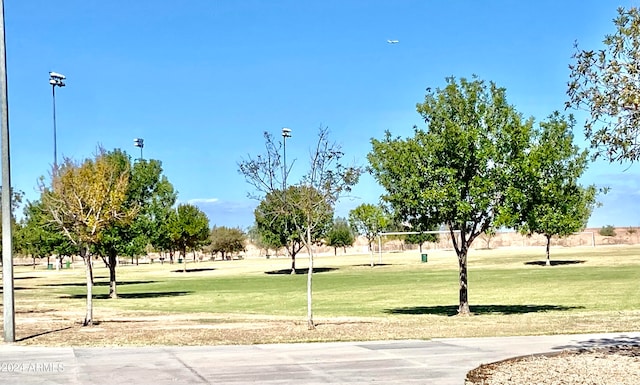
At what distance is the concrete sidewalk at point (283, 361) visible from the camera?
1147cm

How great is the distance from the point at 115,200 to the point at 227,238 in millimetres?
125613

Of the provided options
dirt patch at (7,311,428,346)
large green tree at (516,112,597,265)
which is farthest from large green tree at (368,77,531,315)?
dirt patch at (7,311,428,346)

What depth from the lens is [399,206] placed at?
903 inches

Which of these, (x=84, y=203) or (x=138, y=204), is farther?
(x=138, y=204)

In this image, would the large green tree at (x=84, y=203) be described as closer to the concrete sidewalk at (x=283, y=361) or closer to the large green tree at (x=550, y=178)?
the concrete sidewalk at (x=283, y=361)

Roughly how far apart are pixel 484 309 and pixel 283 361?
15.9m

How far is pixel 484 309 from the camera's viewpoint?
1088 inches

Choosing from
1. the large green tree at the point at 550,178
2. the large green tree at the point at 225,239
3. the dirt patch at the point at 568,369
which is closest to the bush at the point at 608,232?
the large green tree at the point at 225,239

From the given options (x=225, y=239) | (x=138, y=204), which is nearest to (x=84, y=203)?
(x=138, y=204)

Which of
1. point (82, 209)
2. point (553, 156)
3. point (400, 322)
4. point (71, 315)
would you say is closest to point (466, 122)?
point (553, 156)

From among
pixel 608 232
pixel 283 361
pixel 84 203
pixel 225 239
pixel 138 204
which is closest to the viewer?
pixel 283 361

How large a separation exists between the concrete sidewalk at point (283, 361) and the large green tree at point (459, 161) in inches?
258

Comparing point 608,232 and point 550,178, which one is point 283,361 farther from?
point 608,232

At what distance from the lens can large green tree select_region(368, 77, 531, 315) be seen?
21547 mm
